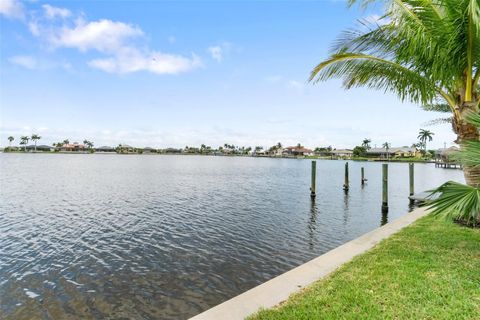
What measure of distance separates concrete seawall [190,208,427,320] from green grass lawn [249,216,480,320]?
294 millimetres

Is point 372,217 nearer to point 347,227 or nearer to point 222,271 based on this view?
point 347,227

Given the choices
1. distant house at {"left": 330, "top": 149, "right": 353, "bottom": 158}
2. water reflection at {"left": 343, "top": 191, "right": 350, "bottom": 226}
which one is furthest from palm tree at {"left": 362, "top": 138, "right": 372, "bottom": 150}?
water reflection at {"left": 343, "top": 191, "right": 350, "bottom": 226}

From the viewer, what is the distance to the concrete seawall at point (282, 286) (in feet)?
15.9

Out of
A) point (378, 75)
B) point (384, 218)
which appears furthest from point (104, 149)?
Answer: point (378, 75)

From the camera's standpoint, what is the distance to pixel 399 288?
5.14m

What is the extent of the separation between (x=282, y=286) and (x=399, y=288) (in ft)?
6.82

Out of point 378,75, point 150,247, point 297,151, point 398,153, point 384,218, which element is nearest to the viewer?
point 378,75

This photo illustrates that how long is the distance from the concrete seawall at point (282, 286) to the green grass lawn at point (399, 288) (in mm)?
294

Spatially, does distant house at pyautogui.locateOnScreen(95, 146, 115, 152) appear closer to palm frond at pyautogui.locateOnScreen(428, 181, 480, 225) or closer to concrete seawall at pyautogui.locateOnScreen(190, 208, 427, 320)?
concrete seawall at pyautogui.locateOnScreen(190, 208, 427, 320)

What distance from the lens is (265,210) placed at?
59.7 feet

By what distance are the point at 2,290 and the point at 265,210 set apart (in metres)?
13.2

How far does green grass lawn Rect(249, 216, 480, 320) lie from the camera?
Result: 4383 millimetres

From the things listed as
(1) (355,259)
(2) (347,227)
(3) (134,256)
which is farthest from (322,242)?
(3) (134,256)

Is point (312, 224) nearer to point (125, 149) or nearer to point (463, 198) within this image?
point (463, 198)
